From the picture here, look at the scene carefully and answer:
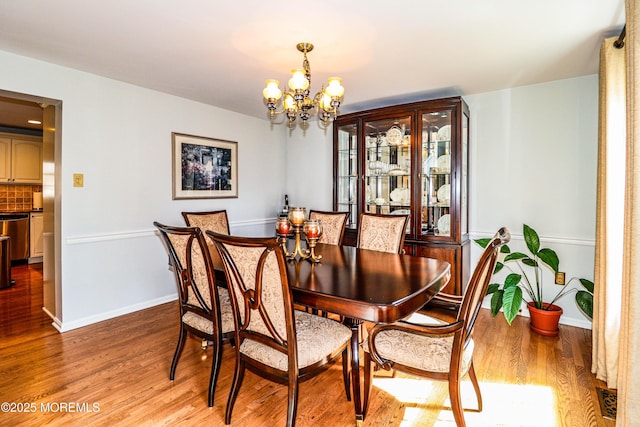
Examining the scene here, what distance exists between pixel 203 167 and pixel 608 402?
3949mm

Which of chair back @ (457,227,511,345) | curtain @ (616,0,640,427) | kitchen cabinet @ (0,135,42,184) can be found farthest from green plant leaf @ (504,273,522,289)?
kitchen cabinet @ (0,135,42,184)

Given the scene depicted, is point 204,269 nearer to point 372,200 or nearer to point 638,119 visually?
point 638,119

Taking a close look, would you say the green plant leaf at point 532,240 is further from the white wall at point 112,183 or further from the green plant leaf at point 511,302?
the white wall at point 112,183

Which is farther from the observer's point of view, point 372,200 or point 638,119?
point 372,200

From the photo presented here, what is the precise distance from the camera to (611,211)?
209 cm

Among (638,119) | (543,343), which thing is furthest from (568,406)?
(638,119)

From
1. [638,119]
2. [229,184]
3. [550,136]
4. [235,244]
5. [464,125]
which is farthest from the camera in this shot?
[229,184]

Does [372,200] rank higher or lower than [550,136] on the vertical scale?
lower

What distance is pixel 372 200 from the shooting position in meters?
3.88

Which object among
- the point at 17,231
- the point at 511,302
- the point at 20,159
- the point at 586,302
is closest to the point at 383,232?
the point at 511,302

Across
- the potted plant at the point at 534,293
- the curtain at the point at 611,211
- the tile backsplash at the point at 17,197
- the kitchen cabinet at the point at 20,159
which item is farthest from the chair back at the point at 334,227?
the tile backsplash at the point at 17,197

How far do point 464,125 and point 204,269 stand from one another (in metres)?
2.87

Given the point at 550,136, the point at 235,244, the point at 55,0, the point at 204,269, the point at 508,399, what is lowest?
the point at 508,399

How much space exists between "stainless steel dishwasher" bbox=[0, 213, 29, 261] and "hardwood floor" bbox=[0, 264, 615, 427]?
3.39 meters
